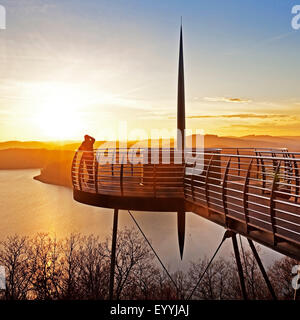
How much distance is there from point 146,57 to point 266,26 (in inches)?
192

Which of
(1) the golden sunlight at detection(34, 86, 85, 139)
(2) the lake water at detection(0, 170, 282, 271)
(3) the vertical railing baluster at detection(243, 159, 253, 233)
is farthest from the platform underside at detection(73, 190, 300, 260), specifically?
(2) the lake water at detection(0, 170, 282, 271)

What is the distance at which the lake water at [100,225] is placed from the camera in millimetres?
43800

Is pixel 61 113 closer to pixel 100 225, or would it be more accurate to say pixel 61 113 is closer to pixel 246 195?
pixel 246 195

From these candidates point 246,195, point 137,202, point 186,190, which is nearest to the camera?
point 246,195

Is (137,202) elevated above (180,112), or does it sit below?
below

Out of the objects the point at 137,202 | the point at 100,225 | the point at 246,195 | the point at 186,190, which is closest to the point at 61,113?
the point at 137,202

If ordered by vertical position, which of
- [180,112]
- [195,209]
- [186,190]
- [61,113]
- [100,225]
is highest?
[61,113]

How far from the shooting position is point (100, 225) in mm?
57281

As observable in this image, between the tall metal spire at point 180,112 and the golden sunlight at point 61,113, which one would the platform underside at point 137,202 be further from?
the golden sunlight at point 61,113

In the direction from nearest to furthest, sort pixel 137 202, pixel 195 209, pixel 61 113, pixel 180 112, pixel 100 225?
pixel 195 209 < pixel 137 202 < pixel 180 112 < pixel 61 113 < pixel 100 225

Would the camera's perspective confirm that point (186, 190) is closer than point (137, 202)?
Yes

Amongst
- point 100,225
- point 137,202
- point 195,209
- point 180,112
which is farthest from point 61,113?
point 100,225
